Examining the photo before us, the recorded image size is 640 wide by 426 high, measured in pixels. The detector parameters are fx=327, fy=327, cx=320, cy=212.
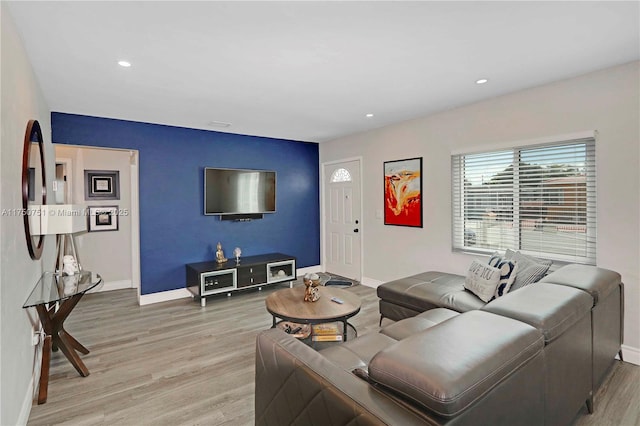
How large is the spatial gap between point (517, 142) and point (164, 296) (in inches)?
184

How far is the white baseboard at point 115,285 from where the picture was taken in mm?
5035

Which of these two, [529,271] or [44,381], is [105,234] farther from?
[529,271]

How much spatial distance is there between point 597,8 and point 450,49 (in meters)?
0.81

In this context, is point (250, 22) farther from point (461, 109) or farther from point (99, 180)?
point (99, 180)

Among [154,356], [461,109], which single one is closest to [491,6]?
[461,109]

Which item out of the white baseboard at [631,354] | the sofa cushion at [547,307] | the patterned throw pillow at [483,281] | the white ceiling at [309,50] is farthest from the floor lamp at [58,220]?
the white baseboard at [631,354]

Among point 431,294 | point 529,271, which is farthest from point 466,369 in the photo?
point 529,271

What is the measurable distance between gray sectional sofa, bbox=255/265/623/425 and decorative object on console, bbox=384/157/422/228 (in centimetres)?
223

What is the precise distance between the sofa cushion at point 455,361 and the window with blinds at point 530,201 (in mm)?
2162

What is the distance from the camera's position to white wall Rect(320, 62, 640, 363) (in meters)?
2.65

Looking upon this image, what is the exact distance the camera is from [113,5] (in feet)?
5.90

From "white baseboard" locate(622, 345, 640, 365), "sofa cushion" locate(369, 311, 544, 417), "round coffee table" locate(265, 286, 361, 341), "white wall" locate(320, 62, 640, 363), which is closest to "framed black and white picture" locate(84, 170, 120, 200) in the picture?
"round coffee table" locate(265, 286, 361, 341)

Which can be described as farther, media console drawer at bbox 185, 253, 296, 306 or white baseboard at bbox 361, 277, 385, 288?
white baseboard at bbox 361, 277, 385, 288

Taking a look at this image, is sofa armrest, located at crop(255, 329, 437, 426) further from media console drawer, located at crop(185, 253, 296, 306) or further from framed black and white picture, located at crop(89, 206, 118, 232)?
framed black and white picture, located at crop(89, 206, 118, 232)
